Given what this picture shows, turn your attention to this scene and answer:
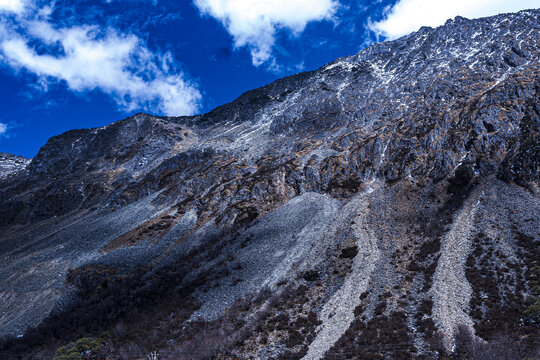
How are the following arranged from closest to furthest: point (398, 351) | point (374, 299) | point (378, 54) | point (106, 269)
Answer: point (398, 351) → point (374, 299) → point (106, 269) → point (378, 54)

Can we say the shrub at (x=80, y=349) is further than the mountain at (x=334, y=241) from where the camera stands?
Yes

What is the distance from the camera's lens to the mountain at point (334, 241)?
3256cm

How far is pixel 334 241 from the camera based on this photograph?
52.8m

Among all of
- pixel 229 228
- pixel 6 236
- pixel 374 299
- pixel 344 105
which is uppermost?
pixel 344 105

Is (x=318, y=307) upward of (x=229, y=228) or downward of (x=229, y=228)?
downward

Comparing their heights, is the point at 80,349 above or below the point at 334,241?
below

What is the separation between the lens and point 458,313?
30969 millimetres

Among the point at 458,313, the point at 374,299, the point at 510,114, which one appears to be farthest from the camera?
the point at 510,114

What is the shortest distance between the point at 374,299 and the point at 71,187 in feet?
496

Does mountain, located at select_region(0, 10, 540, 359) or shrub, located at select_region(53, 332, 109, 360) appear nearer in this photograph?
A: mountain, located at select_region(0, 10, 540, 359)

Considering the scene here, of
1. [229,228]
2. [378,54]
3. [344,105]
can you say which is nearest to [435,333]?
[229,228]

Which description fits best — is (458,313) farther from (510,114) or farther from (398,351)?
(510,114)

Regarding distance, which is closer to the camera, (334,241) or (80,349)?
(80,349)

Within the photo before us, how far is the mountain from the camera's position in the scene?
32562mm
